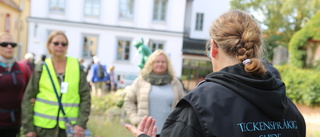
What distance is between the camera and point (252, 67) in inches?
65.9

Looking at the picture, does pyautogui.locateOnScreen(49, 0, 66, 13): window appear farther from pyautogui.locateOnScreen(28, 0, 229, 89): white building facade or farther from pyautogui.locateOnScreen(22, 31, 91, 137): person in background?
pyautogui.locateOnScreen(22, 31, 91, 137): person in background

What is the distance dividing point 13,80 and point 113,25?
64.6 feet

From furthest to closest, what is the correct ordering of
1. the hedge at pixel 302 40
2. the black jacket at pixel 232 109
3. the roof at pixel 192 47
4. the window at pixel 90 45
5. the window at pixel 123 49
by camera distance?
the roof at pixel 192 47 → the window at pixel 123 49 → the window at pixel 90 45 → the hedge at pixel 302 40 → the black jacket at pixel 232 109

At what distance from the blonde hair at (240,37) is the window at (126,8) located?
74.2 ft

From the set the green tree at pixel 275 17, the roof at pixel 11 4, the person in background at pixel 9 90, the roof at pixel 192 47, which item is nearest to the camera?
the person in background at pixel 9 90

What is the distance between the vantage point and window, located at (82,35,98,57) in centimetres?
2334

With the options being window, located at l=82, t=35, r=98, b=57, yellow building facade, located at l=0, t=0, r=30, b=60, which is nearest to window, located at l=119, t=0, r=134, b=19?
window, located at l=82, t=35, r=98, b=57

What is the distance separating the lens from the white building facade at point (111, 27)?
2261 centimetres

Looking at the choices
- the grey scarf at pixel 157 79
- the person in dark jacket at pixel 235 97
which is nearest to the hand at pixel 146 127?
the person in dark jacket at pixel 235 97

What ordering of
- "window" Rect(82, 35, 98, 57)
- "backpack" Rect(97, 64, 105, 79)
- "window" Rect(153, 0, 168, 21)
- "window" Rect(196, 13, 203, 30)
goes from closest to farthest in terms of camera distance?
"backpack" Rect(97, 64, 105, 79) < "window" Rect(82, 35, 98, 57) < "window" Rect(153, 0, 168, 21) < "window" Rect(196, 13, 203, 30)

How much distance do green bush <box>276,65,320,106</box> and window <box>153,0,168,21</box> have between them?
13955 mm

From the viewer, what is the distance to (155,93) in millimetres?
4250

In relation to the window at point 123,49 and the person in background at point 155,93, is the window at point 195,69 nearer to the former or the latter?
the window at point 123,49

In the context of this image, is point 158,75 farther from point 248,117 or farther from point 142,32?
point 142,32
